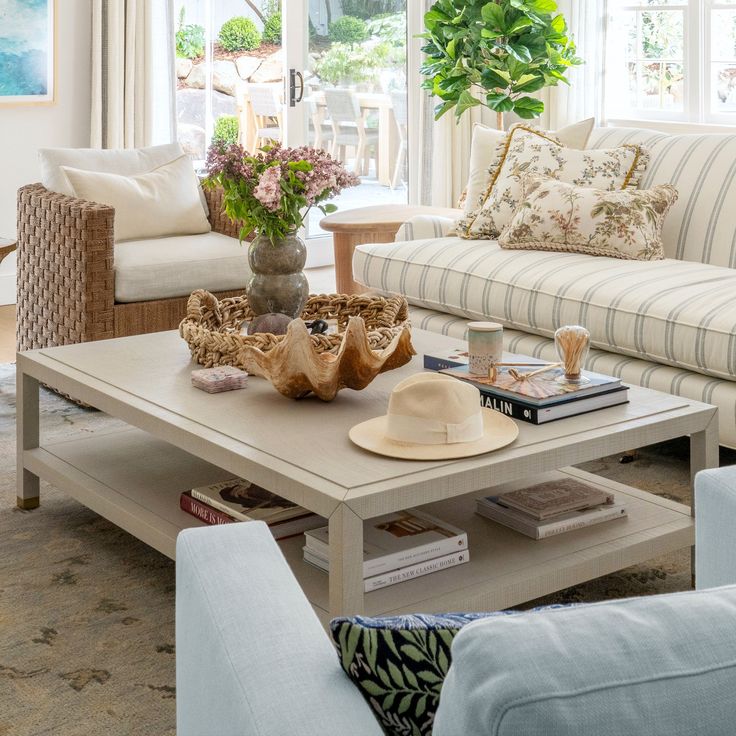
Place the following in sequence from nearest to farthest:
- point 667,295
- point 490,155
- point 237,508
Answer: point 237,508, point 667,295, point 490,155

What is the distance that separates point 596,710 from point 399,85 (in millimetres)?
6337

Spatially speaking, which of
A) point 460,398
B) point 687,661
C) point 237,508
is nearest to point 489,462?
point 460,398

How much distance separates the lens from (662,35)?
19.4 feet

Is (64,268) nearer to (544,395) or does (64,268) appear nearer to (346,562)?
(544,395)

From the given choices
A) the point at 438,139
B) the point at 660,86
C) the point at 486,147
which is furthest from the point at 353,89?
the point at 486,147

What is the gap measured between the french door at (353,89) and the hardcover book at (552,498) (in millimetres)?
4190

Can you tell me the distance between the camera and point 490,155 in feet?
13.9

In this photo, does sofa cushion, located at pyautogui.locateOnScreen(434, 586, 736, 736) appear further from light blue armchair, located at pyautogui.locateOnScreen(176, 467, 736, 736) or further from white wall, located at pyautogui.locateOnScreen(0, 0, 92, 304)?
white wall, located at pyautogui.locateOnScreen(0, 0, 92, 304)

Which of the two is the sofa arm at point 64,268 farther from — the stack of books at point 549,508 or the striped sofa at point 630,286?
the stack of books at point 549,508

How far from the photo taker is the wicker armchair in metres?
3.68

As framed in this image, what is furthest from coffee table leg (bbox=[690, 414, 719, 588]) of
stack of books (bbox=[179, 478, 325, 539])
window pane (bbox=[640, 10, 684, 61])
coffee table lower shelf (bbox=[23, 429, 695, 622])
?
window pane (bbox=[640, 10, 684, 61])

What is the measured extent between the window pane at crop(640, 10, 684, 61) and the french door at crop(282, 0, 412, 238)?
1447 millimetres

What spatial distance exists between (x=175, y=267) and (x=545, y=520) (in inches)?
83.4

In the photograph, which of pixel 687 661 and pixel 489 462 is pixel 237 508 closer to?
pixel 489 462
